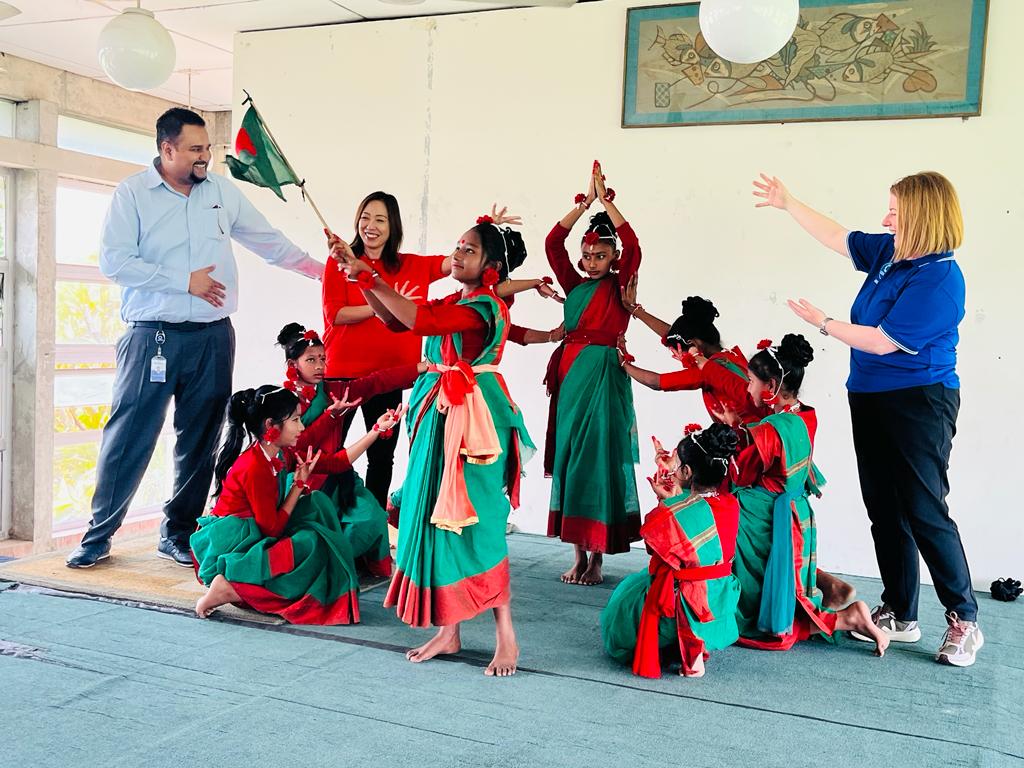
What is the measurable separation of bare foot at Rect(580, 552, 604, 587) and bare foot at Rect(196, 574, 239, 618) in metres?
1.34

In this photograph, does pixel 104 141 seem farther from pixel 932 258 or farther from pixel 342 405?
pixel 932 258

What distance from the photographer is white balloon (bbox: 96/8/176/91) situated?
3988 mm

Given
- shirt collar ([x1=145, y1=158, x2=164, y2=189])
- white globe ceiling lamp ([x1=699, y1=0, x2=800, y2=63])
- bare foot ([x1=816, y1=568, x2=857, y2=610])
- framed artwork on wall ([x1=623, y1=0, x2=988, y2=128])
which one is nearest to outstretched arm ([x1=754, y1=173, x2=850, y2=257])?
white globe ceiling lamp ([x1=699, y1=0, x2=800, y2=63])

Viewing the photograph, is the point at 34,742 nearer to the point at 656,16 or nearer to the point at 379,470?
the point at 379,470

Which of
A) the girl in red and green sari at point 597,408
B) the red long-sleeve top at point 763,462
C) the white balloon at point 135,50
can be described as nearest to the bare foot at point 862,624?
the red long-sleeve top at point 763,462

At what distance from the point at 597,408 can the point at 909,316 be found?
3.99 ft

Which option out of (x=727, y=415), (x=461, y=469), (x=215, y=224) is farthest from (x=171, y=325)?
(x=727, y=415)

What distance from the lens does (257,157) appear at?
318 cm

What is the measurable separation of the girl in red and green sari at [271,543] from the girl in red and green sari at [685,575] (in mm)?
929

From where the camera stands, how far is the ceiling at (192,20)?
5012mm

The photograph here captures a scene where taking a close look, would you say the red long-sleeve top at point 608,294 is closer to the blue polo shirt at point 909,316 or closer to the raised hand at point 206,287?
the blue polo shirt at point 909,316

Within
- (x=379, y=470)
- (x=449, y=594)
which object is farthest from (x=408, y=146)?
(x=449, y=594)

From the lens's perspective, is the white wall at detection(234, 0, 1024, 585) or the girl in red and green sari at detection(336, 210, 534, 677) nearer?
the girl in red and green sari at detection(336, 210, 534, 677)

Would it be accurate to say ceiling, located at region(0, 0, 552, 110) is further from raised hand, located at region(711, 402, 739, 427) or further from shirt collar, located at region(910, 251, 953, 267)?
shirt collar, located at region(910, 251, 953, 267)
